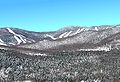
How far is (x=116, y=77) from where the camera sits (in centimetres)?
4750

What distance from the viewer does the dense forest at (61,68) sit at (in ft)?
163

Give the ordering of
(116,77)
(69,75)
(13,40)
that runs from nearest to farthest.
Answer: (116,77), (69,75), (13,40)

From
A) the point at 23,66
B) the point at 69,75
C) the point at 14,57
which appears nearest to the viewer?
the point at 69,75

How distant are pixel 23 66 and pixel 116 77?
18.2 meters

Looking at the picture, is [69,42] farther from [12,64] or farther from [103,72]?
[103,72]

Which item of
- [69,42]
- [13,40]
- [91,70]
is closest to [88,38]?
[69,42]

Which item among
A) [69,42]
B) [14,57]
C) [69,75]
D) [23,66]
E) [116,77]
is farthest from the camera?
[69,42]

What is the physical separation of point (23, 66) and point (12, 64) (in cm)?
223

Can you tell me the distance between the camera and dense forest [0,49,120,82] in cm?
4972

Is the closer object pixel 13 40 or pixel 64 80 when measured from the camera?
pixel 64 80

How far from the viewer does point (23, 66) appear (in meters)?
59.8

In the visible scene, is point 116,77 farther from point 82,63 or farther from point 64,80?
point 82,63

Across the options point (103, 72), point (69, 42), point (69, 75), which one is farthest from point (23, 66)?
point (69, 42)

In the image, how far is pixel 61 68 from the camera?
5741 cm
